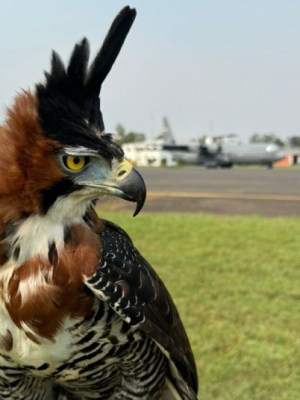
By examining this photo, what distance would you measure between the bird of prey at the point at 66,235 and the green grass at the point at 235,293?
2.15 meters

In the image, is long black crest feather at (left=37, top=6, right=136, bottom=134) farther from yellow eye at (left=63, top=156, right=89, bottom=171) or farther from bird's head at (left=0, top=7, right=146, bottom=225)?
yellow eye at (left=63, top=156, right=89, bottom=171)

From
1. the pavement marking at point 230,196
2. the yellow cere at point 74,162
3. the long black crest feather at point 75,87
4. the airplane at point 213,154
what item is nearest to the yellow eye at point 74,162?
the yellow cere at point 74,162

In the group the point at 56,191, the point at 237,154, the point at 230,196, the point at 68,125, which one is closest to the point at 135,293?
the point at 56,191

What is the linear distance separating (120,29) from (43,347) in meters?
1.09

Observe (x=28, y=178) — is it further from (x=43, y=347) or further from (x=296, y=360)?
(x=296, y=360)

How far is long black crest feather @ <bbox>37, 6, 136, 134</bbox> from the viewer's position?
203 centimetres

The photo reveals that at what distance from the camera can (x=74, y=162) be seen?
2002 millimetres

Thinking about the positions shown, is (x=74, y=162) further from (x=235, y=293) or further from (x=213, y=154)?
(x=213, y=154)

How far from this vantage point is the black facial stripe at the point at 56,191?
1989 mm

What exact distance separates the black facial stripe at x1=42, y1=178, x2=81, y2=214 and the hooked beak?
0.37ft

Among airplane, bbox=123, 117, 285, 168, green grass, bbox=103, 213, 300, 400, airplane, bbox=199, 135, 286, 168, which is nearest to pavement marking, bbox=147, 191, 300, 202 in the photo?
green grass, bbox=103, 213, 300, 400

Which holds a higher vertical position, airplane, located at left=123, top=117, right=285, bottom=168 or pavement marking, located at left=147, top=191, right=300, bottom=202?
pavement marking, located at left=147, top=191, right=300, bottom=202

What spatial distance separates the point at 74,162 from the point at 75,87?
25cm

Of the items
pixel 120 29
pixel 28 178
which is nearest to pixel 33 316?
pixel 28 178
